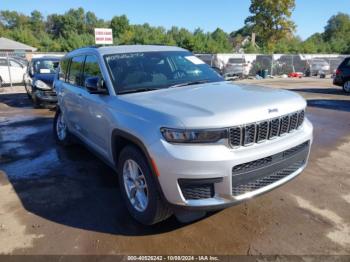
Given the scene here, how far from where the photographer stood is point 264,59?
26688 mm

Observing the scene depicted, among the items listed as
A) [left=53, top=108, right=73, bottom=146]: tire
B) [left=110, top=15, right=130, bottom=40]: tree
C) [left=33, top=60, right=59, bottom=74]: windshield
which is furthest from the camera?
[left=110, top=15, right=130, bottom=40]: tree

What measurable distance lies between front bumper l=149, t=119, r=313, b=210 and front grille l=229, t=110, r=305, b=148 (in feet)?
0.21

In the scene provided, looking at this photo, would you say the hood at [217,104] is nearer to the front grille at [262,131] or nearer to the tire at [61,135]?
the front grille at [262,131]

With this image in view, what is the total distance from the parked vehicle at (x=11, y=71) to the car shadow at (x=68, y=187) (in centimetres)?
1359

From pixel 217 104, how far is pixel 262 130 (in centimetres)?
48

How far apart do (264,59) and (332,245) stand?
2515cm

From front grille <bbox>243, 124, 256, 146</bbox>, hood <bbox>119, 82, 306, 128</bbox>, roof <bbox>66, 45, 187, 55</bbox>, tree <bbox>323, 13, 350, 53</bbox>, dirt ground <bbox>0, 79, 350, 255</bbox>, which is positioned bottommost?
dirt ground <bbox>0, 79, 350, 255</bbox>

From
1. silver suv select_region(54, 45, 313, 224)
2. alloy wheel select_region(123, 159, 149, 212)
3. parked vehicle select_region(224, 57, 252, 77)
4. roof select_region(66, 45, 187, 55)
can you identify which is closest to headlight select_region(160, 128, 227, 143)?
silver suv select_region(54, 45, 313, 224)

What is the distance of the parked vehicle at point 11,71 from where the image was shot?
18.8m

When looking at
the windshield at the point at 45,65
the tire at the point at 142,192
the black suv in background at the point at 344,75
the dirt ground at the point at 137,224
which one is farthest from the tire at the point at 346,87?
the tire at the point at 142,192

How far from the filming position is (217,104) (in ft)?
10.3

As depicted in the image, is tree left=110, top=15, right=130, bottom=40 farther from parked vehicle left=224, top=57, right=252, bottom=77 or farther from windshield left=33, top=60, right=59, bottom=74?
windshield left=33, top=60, right=59, bottom=74

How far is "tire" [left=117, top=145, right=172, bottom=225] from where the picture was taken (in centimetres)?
316

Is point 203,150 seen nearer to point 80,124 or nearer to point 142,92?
point 142,92
